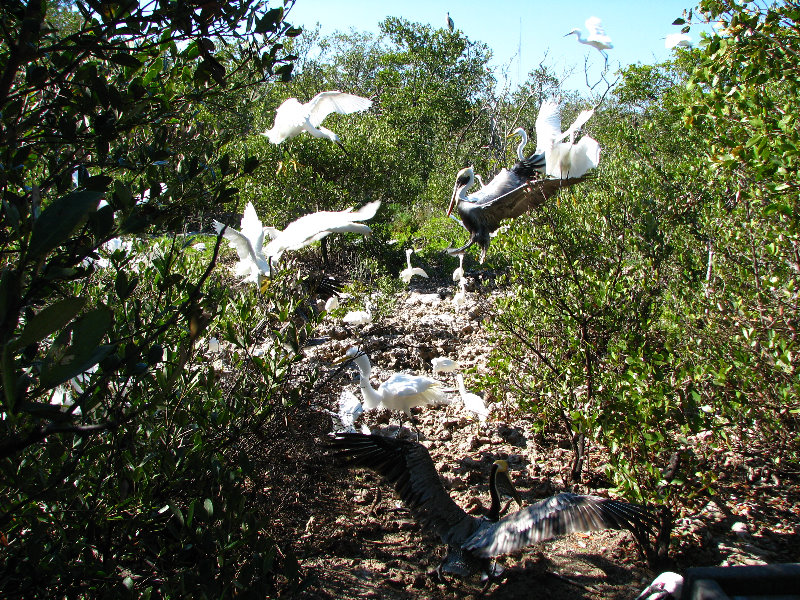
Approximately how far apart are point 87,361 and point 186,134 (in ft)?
5.31

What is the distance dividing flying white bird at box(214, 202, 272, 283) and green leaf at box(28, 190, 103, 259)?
257cm

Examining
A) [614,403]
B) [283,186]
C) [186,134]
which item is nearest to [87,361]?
[186,134]

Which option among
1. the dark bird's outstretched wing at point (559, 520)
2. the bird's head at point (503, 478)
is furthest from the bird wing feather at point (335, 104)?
the dark bird's outstretched wing at point (559, 520)

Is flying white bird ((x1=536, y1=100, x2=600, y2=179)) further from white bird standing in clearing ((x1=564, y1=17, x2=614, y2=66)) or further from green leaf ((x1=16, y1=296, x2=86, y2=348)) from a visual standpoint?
green leaf ((x1=16, y1=296, x2=86, y2=348))

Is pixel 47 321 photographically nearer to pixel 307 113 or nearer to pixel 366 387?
pixel 366 387

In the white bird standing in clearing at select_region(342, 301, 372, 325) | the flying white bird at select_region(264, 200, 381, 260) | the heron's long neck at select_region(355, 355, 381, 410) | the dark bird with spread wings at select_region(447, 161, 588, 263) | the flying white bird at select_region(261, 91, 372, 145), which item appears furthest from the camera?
the dark bird with spread wings at select_region(447, 161, 588, 263)

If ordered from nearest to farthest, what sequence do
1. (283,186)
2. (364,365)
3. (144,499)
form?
(144,499), (364,365), (283,186)

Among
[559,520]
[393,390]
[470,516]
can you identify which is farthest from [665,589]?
[393,390]

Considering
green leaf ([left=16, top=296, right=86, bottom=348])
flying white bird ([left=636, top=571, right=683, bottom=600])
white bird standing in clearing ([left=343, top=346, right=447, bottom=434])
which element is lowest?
flying white bird ([left=636, top=571, right=683, bottom=600])

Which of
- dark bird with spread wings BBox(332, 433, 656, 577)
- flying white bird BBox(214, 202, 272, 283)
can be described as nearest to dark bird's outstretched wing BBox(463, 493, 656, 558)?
dark bird with spread wings BBox(332, 433, 656, 577)

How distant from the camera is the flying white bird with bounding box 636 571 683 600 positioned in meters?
2.46

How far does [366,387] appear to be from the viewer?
12.7ft

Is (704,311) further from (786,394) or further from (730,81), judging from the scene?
(730,81)

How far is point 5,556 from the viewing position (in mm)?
1335
